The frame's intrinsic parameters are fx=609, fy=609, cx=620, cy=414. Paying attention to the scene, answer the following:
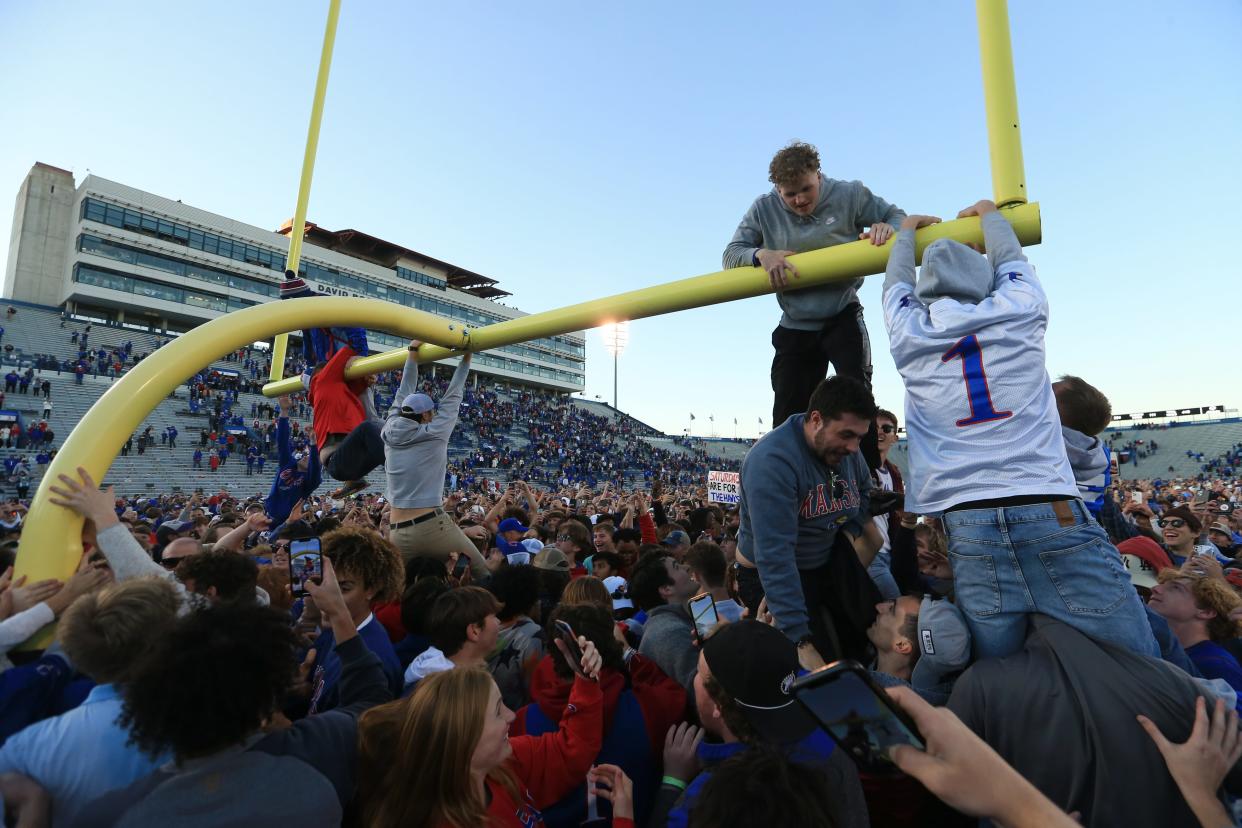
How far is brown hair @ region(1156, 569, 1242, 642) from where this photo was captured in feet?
9.14

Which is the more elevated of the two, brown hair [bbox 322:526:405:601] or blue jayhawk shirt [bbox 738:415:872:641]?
blue jayhawk shirt [bbox 738:415:872:641]

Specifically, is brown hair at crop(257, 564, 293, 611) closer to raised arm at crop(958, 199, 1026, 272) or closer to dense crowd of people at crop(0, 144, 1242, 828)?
dense crowd of people at crop(0, 144, 1242, 828)

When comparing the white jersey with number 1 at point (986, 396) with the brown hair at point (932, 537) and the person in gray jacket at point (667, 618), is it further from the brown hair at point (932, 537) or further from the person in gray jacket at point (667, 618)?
the brown hair at point (932, 537)

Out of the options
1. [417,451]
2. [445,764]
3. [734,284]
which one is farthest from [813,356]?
[417,451]

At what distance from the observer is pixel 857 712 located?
1.02 metres

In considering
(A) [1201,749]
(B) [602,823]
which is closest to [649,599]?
(B) [602,823]

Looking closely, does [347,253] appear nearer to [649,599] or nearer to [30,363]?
[30,363]

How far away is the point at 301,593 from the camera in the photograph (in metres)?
2.29

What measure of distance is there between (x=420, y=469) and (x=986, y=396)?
388 centimetres

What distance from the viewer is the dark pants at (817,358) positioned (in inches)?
108

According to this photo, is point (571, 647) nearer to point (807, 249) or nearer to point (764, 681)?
point (764, 681)

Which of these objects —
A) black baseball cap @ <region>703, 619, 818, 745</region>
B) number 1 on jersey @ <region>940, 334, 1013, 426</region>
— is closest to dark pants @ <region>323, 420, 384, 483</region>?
black baseball cap @ <region>703, 619, 818, 745</region>

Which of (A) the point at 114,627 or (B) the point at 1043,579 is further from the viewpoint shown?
(A) the point at 114,627

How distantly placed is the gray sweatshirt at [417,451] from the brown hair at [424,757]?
2.81 m
